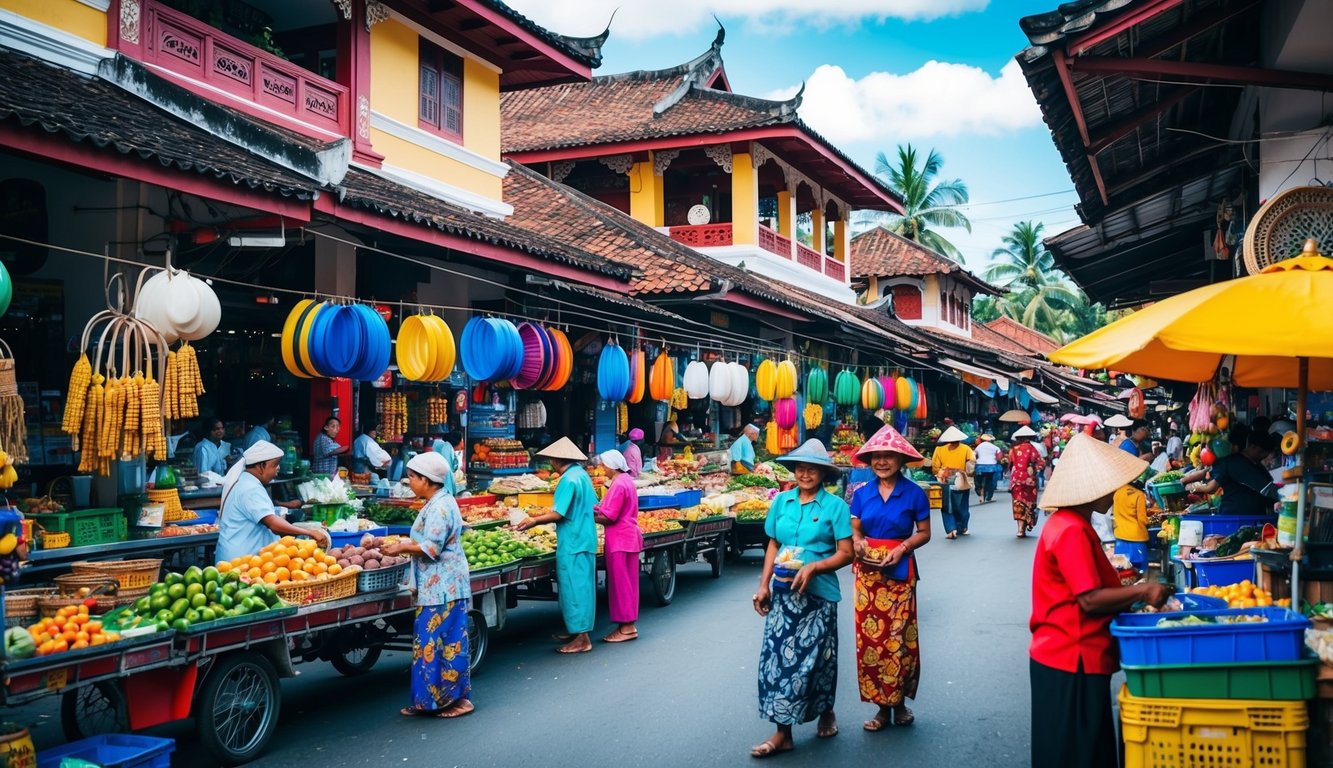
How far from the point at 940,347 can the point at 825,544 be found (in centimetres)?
1978

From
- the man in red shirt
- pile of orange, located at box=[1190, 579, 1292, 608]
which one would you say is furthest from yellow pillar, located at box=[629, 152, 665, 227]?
the man in red shirt

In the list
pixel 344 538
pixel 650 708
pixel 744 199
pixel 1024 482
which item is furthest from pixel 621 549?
pixel 744 199

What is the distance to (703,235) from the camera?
2317cm

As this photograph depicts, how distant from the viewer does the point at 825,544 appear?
614 cm

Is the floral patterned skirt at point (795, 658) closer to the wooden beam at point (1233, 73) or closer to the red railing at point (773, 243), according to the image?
the wooden beam at point (1233, 73)

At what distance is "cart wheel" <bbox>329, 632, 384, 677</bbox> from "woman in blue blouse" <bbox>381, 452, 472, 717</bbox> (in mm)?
958

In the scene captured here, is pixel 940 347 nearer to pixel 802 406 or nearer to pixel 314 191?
pixel 802 406

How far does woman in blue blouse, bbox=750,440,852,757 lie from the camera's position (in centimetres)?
599

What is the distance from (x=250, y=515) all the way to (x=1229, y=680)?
20.0 feet

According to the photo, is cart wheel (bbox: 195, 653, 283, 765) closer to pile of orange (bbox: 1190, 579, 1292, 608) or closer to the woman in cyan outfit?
the woman in cyan outfit

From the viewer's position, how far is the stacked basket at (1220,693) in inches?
168

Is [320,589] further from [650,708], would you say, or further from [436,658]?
[650,708]

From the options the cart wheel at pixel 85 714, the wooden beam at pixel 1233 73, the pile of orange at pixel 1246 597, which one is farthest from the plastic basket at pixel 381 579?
the wooden beam at pixel 1233 73

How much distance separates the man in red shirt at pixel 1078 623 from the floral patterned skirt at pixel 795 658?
4.90 feet
